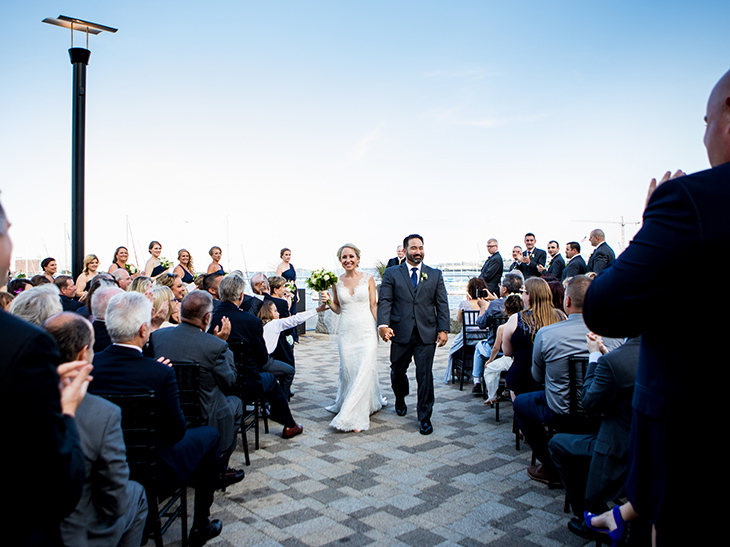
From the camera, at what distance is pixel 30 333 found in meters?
1.20

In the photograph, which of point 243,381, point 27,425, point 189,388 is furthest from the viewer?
point 243,381

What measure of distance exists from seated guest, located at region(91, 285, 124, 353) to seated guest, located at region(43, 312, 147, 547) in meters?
1.47

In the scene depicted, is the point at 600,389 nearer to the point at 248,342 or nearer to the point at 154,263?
the point at 248,342

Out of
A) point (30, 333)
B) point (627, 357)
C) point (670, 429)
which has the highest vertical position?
point (30, 333)

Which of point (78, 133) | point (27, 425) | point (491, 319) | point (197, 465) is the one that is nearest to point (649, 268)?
point (27, 425)

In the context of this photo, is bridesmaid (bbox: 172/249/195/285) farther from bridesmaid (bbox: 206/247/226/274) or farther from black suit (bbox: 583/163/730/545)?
black suit (bbox: 583/163/730/545)

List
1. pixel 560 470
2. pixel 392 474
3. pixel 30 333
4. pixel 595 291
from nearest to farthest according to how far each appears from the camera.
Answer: pixel 30 333 < pixel 595 291 < pixel 560 470 < pixel 392 474

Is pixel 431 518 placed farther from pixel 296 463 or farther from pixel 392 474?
pixel 296 463

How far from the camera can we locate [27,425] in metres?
1.18

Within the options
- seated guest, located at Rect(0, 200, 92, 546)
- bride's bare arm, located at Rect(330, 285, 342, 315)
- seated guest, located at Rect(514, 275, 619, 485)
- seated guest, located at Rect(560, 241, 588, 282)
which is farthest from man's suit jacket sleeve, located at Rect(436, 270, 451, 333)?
seated guest, located at Rect(0, 200, 92, 546)

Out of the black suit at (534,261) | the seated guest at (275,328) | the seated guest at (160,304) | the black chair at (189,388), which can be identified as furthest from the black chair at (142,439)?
the black suit at (534,261)

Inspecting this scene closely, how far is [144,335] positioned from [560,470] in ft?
9.55

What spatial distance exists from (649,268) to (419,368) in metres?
5.08

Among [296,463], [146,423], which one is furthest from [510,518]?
[146,423]
